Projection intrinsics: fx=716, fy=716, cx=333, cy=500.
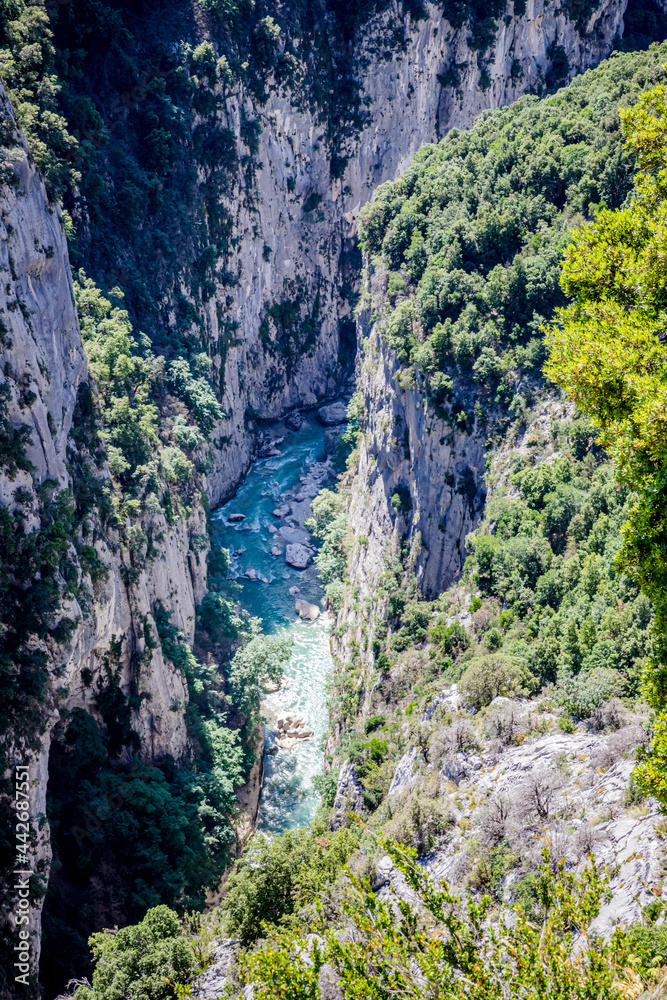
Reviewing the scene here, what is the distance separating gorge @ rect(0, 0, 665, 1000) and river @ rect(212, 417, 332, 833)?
218mm

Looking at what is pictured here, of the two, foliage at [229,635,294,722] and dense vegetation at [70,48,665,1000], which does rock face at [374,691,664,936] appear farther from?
foliage at [229,635,294,722]

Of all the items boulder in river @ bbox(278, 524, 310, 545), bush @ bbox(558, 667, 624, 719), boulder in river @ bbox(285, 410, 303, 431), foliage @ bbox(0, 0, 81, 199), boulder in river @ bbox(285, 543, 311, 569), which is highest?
foliage @ bbox(0, 0, 81, 199)

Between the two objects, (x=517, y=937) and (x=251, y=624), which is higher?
(x=517, y=937)

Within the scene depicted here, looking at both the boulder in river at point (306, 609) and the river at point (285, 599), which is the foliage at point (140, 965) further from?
the boulder in river at point (306, 609)

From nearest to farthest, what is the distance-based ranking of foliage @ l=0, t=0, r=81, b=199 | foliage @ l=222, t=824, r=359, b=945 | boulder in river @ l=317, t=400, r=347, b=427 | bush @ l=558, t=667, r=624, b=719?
bush @ l=558, t=667, r=624, b=719
foliage @ l=222, t=824, r=359, b=945
foliage @ l=0, t=0, r=81, b=199
boulder in river @ l=317, t=400, r=347, b=427

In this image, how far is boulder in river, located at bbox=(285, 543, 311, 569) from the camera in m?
54.9

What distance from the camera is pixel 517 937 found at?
Answer: 10406mm

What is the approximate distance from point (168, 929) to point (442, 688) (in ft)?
41.4

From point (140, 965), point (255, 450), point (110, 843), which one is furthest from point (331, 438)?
point (140, 965)

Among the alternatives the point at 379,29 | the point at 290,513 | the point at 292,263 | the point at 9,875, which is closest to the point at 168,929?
the point at 9,875

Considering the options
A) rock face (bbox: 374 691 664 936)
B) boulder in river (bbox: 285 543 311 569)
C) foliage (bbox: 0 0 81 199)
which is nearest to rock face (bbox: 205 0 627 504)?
boulder in river (bbox: 285 543 311 569)

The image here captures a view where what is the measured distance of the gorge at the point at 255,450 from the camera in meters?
25.9

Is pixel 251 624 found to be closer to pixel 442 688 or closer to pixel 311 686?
pixel 311 686

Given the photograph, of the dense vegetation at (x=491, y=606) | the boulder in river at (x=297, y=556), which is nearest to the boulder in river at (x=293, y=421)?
the boulder in river at (x=297, y=556)
